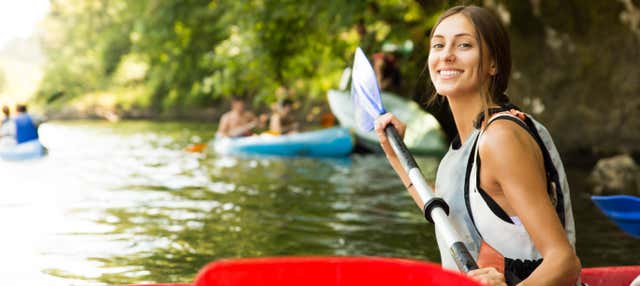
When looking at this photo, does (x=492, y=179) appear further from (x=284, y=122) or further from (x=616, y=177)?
(x=284, y=122)

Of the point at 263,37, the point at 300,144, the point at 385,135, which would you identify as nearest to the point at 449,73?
the point at 385,135

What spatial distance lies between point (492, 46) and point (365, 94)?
2.51 ft

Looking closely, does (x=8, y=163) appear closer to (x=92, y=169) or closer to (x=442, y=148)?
(x=92, y=169)

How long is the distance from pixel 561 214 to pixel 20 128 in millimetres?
12309

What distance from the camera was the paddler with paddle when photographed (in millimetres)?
1782

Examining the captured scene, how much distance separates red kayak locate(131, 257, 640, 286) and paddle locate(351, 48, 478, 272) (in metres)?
0.46

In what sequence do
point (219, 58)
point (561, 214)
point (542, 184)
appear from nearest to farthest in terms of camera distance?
1. point (542, 184)
2. point (561, 214)
3. point (219, 58)

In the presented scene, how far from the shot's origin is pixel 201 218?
766cm

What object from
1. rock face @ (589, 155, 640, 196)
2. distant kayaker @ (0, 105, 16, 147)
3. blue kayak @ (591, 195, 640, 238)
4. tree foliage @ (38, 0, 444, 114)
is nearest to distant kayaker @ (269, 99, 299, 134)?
tree foliage @ (38, 0, 444, 114)

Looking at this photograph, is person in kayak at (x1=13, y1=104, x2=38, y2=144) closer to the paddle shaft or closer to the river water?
the river water

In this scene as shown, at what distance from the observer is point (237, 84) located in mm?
12977

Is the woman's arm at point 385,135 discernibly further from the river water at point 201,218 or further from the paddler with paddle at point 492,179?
the river water at point 201,218

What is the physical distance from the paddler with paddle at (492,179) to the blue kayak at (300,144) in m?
11.1

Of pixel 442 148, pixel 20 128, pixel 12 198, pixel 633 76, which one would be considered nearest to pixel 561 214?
pixel 12 198
